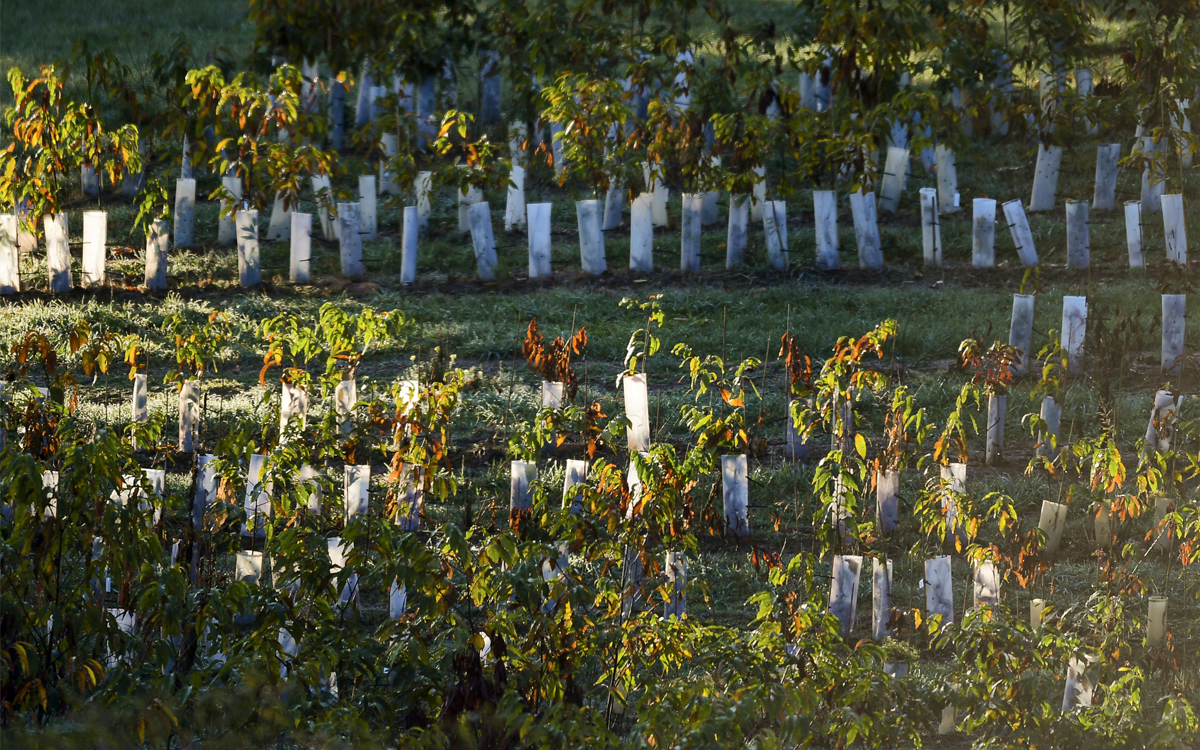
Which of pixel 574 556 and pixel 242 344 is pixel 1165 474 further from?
pixel 242 344

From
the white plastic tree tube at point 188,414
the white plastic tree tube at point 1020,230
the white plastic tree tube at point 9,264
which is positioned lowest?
the white plastic tree tube at point 188,414

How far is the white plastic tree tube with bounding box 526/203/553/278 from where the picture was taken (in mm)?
8352

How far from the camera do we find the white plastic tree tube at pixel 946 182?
980 cm

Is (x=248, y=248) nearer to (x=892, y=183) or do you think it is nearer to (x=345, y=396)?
(x=345, y=396)

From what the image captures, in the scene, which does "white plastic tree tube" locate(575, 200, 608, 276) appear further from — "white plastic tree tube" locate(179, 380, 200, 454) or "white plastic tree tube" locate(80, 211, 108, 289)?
"white plastic tree tube" locate(179, 380, 200, 454)

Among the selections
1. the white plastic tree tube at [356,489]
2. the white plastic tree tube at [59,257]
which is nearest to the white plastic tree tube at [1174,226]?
the white plastic tree tube at [356,489]

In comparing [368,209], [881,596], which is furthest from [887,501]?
[368,209]

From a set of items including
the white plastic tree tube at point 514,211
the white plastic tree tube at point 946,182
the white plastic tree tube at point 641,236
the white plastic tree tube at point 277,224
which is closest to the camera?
the white plastic tree tube at point 641,236

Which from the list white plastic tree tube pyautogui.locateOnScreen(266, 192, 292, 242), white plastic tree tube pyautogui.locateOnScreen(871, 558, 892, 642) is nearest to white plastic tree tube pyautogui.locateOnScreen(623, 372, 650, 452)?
white plastic tree tube pyautogui.locateOnScreen(871, 558, 892, 642)

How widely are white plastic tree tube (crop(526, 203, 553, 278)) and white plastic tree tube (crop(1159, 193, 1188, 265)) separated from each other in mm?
3850

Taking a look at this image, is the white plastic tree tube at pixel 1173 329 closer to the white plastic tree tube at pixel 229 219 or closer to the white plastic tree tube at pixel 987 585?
the white plastic tree tube at pixel 987 585

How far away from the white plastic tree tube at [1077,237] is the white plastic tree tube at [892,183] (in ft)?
5.48

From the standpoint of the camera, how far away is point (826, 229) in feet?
27.9

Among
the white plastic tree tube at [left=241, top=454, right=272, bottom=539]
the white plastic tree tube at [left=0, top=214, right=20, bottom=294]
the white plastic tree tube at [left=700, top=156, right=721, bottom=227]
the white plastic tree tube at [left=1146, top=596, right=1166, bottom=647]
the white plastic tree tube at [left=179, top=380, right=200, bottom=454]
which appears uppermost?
the white plastic tree tube at [left=700, top=156, right=721, bottom=227]
